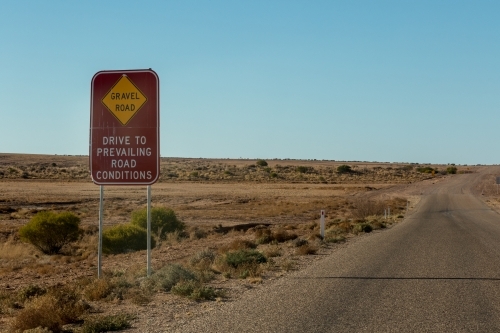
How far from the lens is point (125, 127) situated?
1364 centimetres

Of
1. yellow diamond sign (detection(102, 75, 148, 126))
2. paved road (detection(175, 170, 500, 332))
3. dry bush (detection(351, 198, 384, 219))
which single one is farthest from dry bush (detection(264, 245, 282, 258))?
dry bush (detection(351, 198, 384, 219))

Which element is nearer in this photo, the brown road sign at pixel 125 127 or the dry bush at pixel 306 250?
the brown road sign at pixel 125 127

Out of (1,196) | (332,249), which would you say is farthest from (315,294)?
(1,196)

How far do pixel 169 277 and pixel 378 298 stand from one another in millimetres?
4533

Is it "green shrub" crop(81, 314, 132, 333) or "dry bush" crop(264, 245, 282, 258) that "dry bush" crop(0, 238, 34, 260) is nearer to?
"dry bush" crop(264, 245, 282, 258)

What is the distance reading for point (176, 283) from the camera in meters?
12.9

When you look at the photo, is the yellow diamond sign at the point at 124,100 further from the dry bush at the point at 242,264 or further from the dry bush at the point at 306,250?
the dry bush at the point at 306,250

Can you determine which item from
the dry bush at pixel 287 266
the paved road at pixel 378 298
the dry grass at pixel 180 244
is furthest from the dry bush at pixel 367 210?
the dry bush at pixel 287 266

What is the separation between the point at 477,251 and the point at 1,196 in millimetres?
56163

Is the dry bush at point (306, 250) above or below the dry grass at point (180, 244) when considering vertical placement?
above

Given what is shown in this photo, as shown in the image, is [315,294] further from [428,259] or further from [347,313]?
[428,259]

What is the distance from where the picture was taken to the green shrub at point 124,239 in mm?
26500

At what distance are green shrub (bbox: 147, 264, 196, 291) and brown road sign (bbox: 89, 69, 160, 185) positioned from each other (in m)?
2.04

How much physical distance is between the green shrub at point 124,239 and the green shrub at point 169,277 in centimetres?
1345
